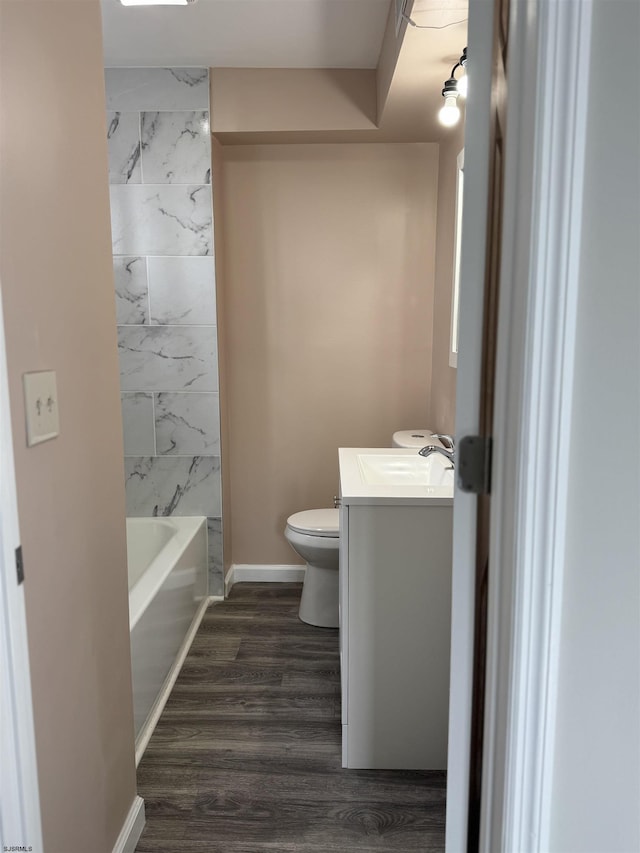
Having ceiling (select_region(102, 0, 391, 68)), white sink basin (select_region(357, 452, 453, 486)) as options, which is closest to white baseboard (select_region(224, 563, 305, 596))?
white sink basin (select_region(357, 452, 453, 486))

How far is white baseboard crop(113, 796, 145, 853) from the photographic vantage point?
1.57 metres

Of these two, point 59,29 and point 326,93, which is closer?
point 59,29

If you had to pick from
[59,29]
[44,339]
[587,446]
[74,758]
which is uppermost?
[59,29]

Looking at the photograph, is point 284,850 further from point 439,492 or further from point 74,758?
point 439,492

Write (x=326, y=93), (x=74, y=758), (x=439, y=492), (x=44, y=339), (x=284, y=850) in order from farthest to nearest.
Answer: (x=326, y=93)
(x=439, y=492)
(x=284, y=850)
(x=74, y=758)
(x=44, y=339)

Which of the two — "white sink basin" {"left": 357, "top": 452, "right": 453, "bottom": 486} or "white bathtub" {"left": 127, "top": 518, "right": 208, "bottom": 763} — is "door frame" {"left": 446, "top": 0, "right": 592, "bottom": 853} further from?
"white bathtub" {"left": 127, "top": 518, "right": 208, "bottom": 763}

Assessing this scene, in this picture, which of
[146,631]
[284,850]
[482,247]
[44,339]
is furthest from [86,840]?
[482,247]

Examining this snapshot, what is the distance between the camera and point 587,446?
83 cm

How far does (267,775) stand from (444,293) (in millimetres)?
2179

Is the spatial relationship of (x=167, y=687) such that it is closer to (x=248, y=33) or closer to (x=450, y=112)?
(x=450, y=112)

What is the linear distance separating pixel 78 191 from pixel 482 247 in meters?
0.89

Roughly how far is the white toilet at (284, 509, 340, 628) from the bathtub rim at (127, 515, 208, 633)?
490mm

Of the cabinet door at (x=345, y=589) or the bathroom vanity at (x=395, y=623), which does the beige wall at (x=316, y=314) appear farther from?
the cabinet door at (x=345, y=589)

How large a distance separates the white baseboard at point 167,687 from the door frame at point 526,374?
144cm
